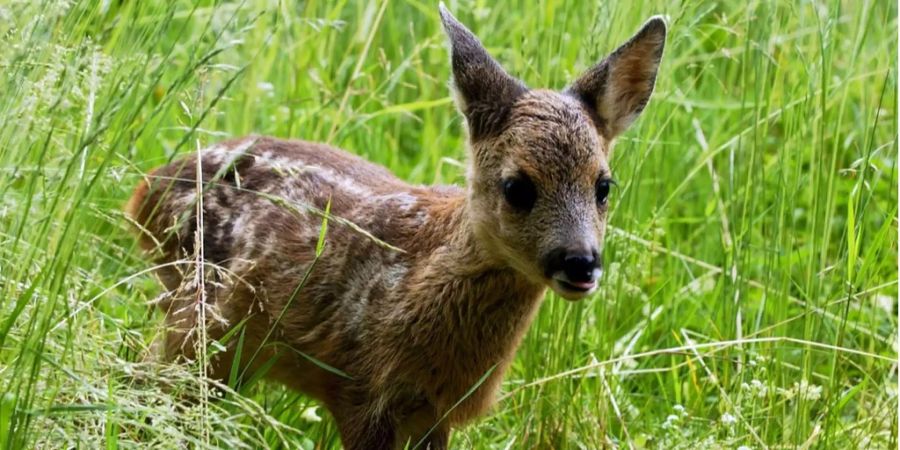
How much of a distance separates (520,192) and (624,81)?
666 millimetres

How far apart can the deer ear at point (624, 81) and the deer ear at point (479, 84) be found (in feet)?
0.70

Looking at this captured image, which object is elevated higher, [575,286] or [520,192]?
[520,192]

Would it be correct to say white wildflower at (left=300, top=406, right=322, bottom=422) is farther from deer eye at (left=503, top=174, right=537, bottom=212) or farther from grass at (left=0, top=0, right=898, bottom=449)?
deer eye at (left=503, top=174, right=537, bottom=212)

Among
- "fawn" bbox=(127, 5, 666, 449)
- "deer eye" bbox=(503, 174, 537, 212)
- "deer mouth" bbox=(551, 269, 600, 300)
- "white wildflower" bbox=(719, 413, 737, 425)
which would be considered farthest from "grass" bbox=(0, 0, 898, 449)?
"deer eye" bbox=(503, 174, 537, 212)

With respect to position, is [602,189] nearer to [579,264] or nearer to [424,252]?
[579,264]

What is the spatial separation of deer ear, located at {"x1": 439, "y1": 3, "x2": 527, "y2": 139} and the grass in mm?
584

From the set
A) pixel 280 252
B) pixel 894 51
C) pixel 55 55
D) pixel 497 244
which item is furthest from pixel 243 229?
pixel 894 51

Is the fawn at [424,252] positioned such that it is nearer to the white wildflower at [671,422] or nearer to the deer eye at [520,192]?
the deer eye at [520,192]

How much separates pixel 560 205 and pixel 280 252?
1.06m

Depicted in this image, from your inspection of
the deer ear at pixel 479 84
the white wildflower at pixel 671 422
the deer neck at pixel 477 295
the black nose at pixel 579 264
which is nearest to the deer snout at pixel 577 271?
the black nose at pixel 579 264

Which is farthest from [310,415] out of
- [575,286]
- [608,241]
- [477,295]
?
[575,286]

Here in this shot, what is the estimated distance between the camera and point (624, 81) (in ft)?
14.7

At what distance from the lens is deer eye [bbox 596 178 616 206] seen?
407 centimetres

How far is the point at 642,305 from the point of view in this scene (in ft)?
16.8
